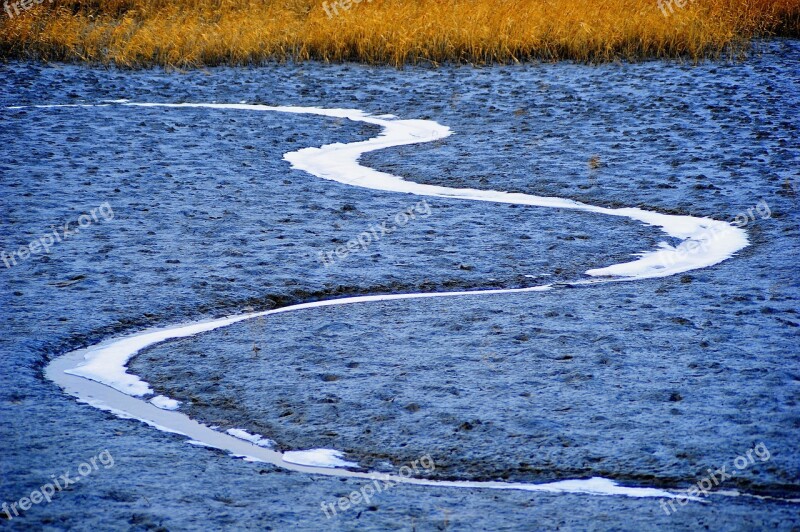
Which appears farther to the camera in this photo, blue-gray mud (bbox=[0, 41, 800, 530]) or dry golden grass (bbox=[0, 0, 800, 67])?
dry golden grass (bbox=[0, 0, 800, 67])

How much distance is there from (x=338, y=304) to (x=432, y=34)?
8.62 meters

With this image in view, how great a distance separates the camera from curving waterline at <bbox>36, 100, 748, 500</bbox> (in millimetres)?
3186

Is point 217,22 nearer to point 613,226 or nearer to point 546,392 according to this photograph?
point 613,226

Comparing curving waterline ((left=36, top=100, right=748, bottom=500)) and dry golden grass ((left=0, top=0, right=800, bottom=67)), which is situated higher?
dry golden grass ((left=0, top=0, right=800, bottom=67))

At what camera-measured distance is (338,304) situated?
4781mm

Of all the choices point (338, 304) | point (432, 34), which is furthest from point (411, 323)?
point (432, 34)

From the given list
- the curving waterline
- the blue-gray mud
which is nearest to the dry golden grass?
the blue-gray mud

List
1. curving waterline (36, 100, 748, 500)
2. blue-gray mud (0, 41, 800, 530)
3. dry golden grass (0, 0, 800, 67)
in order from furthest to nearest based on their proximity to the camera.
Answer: dry golden grass (0, 0, 800, 67), curving waterline (36, 100, 748, 500), blue-gray mud (0, 41, 800, 530)

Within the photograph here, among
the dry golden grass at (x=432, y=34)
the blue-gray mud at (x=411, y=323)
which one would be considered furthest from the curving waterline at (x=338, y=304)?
the dry golden grass at (x=432, y=34)

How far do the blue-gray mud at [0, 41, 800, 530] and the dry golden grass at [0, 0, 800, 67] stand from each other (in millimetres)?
3525

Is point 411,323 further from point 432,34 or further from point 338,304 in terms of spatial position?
point 432,34

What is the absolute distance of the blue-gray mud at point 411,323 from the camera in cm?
301

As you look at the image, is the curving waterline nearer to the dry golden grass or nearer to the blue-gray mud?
the blue-gray mud

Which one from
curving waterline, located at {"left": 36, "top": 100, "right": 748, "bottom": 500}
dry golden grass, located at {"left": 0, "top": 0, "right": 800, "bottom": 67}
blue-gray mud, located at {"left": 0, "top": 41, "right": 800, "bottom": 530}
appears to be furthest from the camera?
dry golden grass, located at {"left": 0, "top": 0, "right": 800, "bottom": 67}
